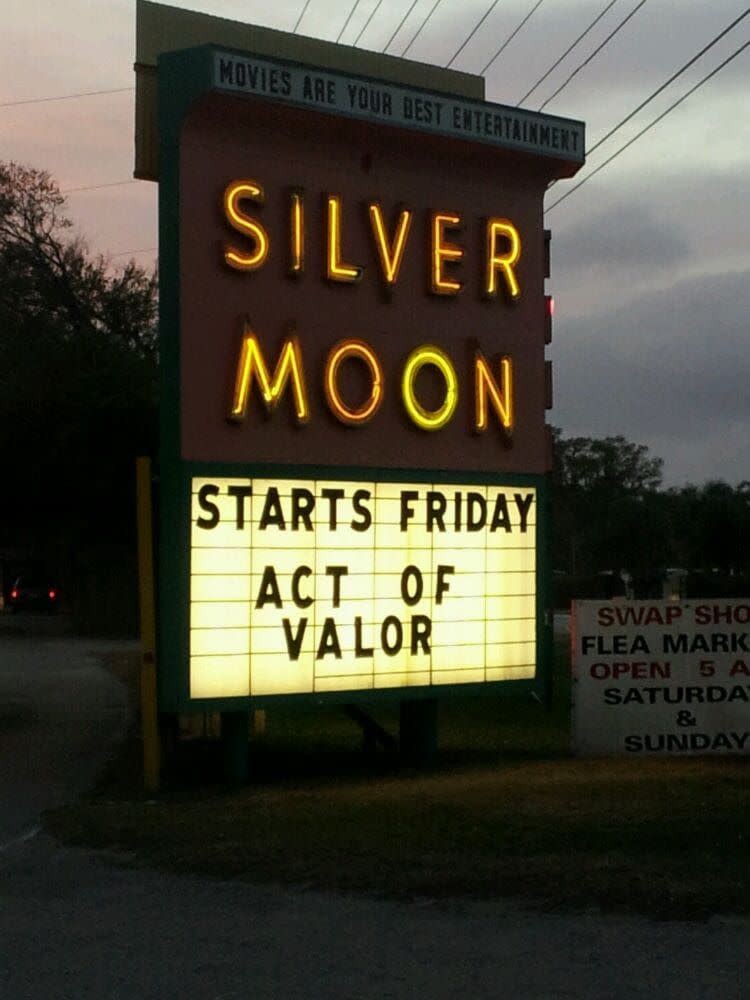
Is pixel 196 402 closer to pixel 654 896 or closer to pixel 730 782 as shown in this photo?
pixel 730 782

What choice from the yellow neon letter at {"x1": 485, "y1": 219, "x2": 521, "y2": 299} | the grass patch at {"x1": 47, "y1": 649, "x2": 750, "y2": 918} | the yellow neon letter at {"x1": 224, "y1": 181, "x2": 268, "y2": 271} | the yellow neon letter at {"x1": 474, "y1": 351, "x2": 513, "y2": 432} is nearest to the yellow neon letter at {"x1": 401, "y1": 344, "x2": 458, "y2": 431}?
the yellow neon letter at {"x1": 474, "y1": 351, "x2": 513, "y2": 432}

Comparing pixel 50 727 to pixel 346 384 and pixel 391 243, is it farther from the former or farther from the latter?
pixel 391 243

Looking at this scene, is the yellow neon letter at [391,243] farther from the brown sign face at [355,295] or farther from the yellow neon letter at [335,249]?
the yellow neon letter at [335,249]

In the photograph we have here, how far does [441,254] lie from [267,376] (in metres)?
2.41

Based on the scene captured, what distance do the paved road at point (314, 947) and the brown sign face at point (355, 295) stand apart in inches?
195

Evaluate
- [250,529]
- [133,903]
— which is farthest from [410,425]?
[133,903]

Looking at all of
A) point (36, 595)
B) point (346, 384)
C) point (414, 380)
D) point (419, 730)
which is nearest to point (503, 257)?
point (414, 380)

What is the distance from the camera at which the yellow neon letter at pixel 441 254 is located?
15141 mm

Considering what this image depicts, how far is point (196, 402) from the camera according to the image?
1373 centimetres

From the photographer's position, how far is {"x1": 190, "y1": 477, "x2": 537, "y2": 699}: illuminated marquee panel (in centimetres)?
1383

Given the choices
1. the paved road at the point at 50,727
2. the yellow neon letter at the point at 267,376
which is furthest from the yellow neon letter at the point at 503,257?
the paved road at the point at 50,727

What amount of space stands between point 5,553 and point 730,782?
63586 mm

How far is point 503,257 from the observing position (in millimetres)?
15625

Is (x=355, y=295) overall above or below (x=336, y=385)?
above
